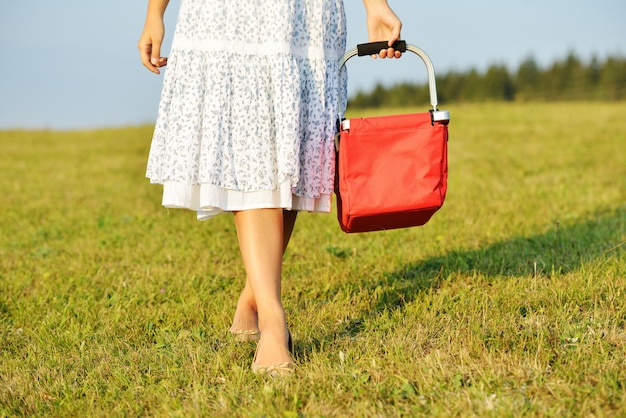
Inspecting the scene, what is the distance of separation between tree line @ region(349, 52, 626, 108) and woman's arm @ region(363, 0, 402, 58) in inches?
2443

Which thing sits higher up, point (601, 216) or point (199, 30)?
point (199, 30)

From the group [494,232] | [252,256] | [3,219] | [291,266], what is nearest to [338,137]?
[252,256]

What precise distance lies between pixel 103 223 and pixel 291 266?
8.85 feet

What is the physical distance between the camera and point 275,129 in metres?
2.88

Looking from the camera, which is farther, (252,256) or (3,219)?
(3,219)

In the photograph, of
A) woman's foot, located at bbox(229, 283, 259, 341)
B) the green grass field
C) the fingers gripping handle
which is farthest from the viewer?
woman's foot, located at bbox(229, 283, 259, 341)

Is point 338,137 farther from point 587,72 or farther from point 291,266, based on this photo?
point 587,72

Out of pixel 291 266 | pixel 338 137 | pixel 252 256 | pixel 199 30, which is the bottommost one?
pixel 291 266

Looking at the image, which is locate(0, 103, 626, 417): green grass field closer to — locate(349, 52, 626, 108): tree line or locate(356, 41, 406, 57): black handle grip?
locate(356, 41, 406, 57): black handle grip

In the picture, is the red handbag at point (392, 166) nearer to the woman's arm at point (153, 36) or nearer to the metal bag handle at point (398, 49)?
the metal bag handle at point (398, 49)

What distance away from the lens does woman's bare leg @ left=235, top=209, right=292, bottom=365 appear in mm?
2830

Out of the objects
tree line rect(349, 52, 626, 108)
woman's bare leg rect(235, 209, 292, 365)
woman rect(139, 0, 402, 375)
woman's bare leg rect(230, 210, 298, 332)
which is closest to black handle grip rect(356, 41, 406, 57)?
woman rect(139, 0, 402, 375)

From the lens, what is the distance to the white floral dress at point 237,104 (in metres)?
2.82

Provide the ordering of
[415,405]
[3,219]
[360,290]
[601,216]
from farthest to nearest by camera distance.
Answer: [3,219]
[601,216]
[360,290]
[415,405]
